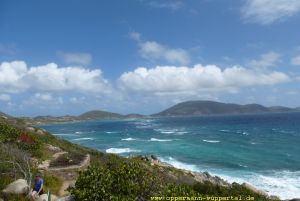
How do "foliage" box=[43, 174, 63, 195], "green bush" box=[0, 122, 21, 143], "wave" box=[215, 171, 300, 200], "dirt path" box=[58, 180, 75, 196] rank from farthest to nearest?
"wave" box=[215, 171, 300, 200]
"green bush" box=[0, 122, 21, 143]
"foliage" box=[43, 174, 63, 195]
"dirt path" box=[58, 180, 75, 196]

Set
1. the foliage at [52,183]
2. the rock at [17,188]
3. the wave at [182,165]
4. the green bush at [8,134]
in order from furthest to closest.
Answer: the wave at [182,165] < the green bush at [8,134] < the foliage at [52,183] < the rock at [17,188]

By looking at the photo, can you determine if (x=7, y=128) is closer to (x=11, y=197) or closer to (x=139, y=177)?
(x=11, y=197)

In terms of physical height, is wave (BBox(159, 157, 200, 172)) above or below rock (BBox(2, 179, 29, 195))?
below

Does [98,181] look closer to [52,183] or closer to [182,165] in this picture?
Answer: [52,183]

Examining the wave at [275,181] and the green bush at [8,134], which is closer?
the green bush at [8,134]

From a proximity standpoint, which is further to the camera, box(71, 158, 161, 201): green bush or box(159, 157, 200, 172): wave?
box(159, 157, 200, 172): wave

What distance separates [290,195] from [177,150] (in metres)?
36.2

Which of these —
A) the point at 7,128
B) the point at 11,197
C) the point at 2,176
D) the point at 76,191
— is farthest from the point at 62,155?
the point at 76,191

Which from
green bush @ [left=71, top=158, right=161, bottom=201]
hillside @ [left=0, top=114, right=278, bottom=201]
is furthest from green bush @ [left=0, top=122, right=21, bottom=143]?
green bush @ [left=71, top=158, right=161, bottom=201]

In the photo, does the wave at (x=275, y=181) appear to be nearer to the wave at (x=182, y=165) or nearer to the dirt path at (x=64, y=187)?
the wave at (x=182, y=165)

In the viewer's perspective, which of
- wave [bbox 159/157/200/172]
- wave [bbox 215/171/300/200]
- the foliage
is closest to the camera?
the foliage

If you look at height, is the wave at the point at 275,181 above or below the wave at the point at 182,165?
below

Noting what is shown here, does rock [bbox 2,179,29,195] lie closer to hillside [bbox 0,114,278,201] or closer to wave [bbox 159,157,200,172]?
hillside [bbox 0,114,278,201]

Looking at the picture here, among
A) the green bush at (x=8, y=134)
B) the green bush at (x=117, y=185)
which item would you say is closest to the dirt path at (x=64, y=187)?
the green bush at (x=117, y=185)
